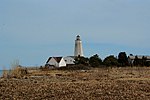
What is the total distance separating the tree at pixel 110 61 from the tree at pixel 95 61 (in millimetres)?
1313

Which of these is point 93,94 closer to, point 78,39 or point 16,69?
point 16,69

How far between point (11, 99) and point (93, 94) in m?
3.45

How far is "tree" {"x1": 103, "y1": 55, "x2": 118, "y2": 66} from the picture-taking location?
70.4 meters

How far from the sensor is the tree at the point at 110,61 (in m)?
70.4

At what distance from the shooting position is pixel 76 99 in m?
13.4

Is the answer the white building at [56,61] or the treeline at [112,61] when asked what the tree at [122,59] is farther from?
the white building at [56,61]

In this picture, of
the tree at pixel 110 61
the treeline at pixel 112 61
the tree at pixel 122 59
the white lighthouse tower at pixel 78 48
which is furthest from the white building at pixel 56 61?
the tree at pixel 122 59

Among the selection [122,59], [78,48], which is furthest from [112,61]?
[78,48]

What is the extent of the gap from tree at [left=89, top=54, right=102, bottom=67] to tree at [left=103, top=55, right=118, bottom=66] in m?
1.31

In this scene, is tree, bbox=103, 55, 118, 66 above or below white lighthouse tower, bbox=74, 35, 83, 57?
below

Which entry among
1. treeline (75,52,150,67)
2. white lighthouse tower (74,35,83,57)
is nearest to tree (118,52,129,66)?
treeline (75,52,150,67)

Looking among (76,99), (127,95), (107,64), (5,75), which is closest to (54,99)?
(76,99)

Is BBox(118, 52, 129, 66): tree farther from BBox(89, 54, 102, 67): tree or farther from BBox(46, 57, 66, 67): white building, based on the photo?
BBox(46, 57, 66, 67): white building

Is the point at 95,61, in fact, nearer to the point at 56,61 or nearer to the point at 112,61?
the point at 112,61
